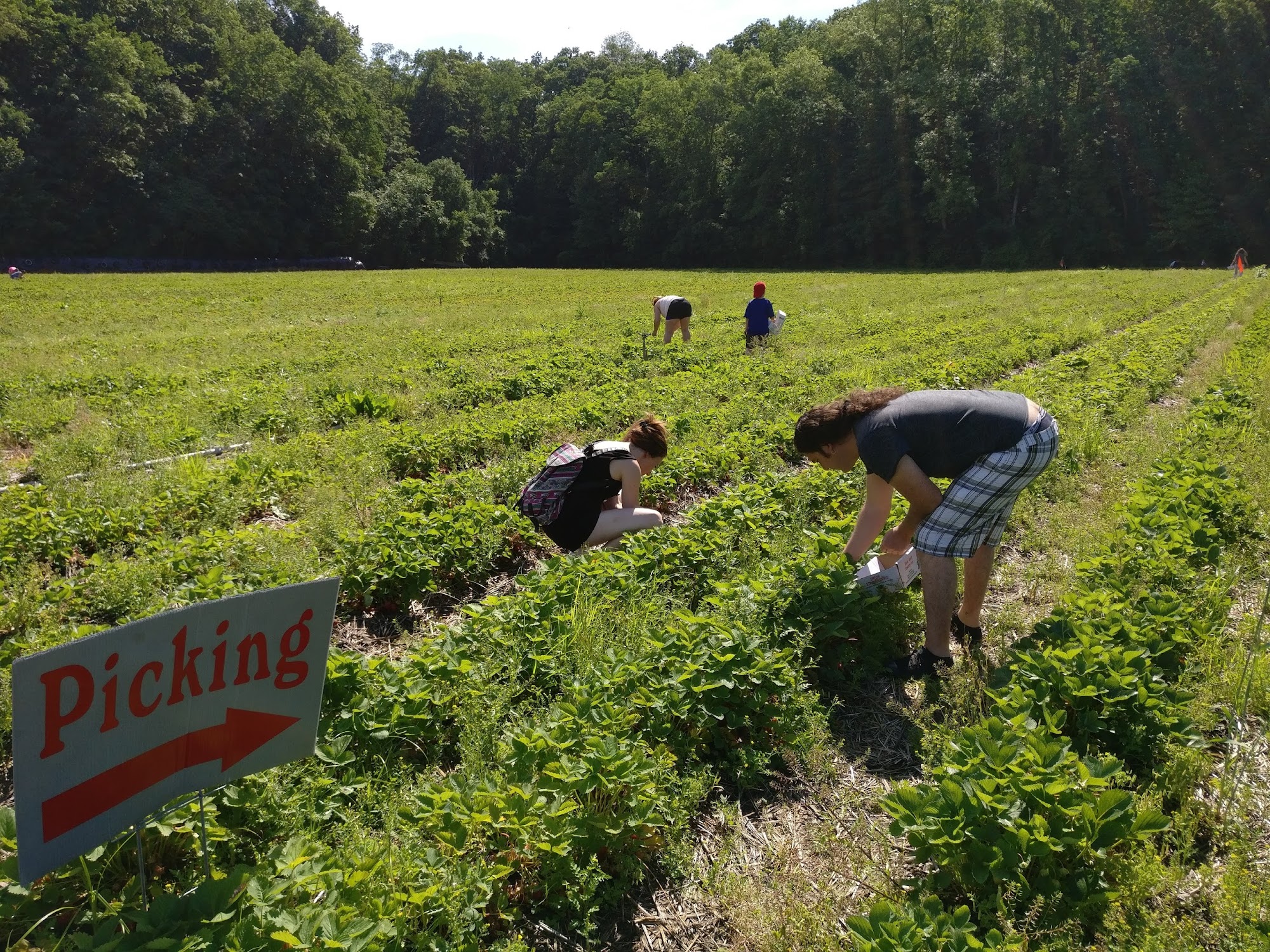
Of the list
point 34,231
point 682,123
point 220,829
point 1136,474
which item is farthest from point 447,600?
point 682,123

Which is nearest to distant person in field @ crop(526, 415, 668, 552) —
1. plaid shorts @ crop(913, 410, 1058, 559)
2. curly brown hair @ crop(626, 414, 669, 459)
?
curly brown hair @ crop(626, 414, 669, 459)

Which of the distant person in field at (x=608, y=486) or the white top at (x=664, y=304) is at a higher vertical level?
the white top at (x=664, y=304)

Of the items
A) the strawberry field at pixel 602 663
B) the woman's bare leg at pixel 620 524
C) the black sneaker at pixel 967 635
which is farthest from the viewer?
the woman's bare leg at pixel 620 524

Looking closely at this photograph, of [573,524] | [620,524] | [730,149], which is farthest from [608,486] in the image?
[730,149]

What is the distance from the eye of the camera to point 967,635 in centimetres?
454

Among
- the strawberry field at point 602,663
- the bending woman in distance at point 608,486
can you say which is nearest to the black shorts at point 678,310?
the strawberry field at point 602,663

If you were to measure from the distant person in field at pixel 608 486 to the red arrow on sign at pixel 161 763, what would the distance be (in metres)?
3.25

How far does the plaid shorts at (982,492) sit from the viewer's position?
3918 mm

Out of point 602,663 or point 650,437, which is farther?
point 650,437

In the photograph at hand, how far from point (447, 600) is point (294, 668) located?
3.07 m

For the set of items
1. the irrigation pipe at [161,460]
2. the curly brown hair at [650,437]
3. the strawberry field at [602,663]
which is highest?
the curly brown hair at [650,437]

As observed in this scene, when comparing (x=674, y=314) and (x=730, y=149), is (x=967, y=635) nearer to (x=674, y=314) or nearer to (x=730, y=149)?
(x=674, y=314)

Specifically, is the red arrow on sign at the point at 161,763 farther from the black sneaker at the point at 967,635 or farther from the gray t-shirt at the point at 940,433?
the black sneaker at the point at 967,635

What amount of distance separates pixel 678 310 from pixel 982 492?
38.5ft
